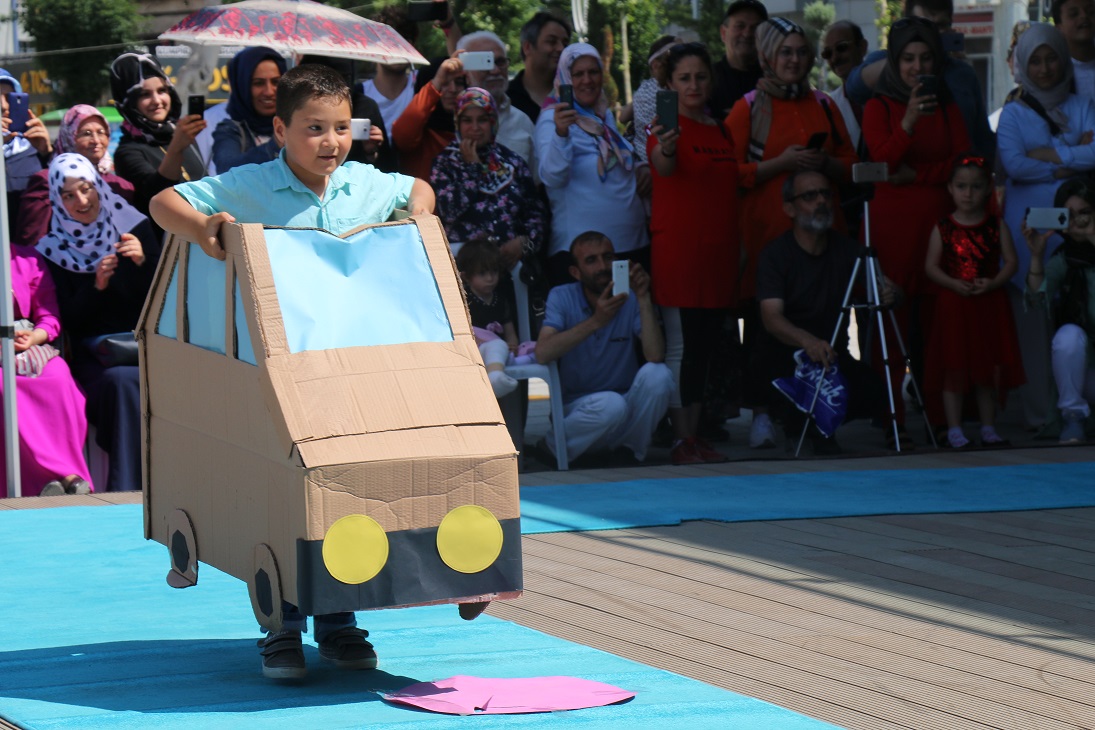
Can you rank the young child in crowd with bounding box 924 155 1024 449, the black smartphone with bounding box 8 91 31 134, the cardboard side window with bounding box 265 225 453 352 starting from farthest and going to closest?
the black smartphone with bounding box 8 91 31 134
the young child in crowd with bounding box 924 155 1024 449
the cardboard side window with bounding box 265 225 453 352

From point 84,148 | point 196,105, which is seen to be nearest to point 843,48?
point 196,105

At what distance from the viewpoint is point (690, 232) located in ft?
27.3

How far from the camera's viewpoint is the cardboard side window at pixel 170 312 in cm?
450

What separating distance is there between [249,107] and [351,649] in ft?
14.0

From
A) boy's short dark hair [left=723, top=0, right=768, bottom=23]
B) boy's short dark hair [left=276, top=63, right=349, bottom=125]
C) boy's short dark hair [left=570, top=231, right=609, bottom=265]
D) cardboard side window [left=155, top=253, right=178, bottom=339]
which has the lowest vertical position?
cardboard side window [left=155, top=253, right=178, bottom=339]

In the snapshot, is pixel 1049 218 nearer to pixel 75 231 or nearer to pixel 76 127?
pixel 75 231

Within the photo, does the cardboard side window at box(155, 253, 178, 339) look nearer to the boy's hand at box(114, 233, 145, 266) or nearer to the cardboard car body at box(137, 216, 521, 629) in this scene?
the cardboard car body at box(137, 216, 521, 629)

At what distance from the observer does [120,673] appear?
437cm

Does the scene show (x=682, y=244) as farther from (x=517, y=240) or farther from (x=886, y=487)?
(x=886, y=487)

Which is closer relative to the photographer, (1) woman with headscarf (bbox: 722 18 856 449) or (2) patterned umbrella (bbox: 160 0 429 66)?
(2) patterned umbrella (bbox: 160 0 429 66)

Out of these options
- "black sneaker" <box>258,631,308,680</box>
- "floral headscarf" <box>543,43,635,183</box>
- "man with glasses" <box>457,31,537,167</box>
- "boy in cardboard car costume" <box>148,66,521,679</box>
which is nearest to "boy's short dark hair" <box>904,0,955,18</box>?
"floral headscarf" <box>543,43,635,183</box>

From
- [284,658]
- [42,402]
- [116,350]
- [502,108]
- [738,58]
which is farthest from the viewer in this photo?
[738,58]

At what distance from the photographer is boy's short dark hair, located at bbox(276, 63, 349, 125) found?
14.2ft

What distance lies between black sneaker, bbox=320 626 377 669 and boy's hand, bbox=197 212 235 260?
102 centimetres
